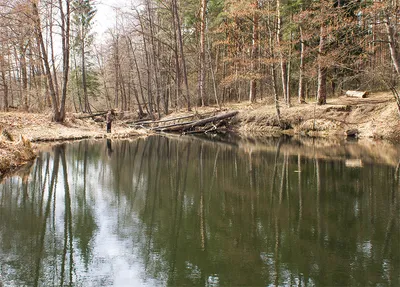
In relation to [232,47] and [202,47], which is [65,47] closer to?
[202,47]

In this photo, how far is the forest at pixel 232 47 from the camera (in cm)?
1733

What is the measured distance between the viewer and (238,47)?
3002 centimetres

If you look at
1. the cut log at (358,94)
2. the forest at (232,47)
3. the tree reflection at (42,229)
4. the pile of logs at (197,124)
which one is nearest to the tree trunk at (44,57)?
the forest at (232,47)

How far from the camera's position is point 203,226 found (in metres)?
6.59

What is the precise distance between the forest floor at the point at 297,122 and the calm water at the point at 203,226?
31.0ft

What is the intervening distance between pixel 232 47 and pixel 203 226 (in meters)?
25.3

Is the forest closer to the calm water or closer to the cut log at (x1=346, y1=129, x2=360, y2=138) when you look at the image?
the cut log at (x1=346, y1=129, x2=360, y2=138)

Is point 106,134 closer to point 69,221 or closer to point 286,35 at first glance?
point 286,35

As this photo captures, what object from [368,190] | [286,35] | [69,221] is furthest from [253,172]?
[286,35]

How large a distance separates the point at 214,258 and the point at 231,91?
115 feet

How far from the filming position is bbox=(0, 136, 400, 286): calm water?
473 centimetres

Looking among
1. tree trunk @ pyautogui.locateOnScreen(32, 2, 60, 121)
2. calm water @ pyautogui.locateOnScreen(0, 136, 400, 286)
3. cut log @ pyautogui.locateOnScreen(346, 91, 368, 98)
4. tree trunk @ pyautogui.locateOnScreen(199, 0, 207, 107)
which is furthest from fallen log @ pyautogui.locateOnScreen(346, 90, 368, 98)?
tree trunk @ pyautogui.locateOnScreen(32, 2, 60, 121)

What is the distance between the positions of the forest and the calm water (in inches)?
305

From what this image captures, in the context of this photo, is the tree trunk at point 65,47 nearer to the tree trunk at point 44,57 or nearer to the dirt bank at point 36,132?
the tree trunk at point 44,57
